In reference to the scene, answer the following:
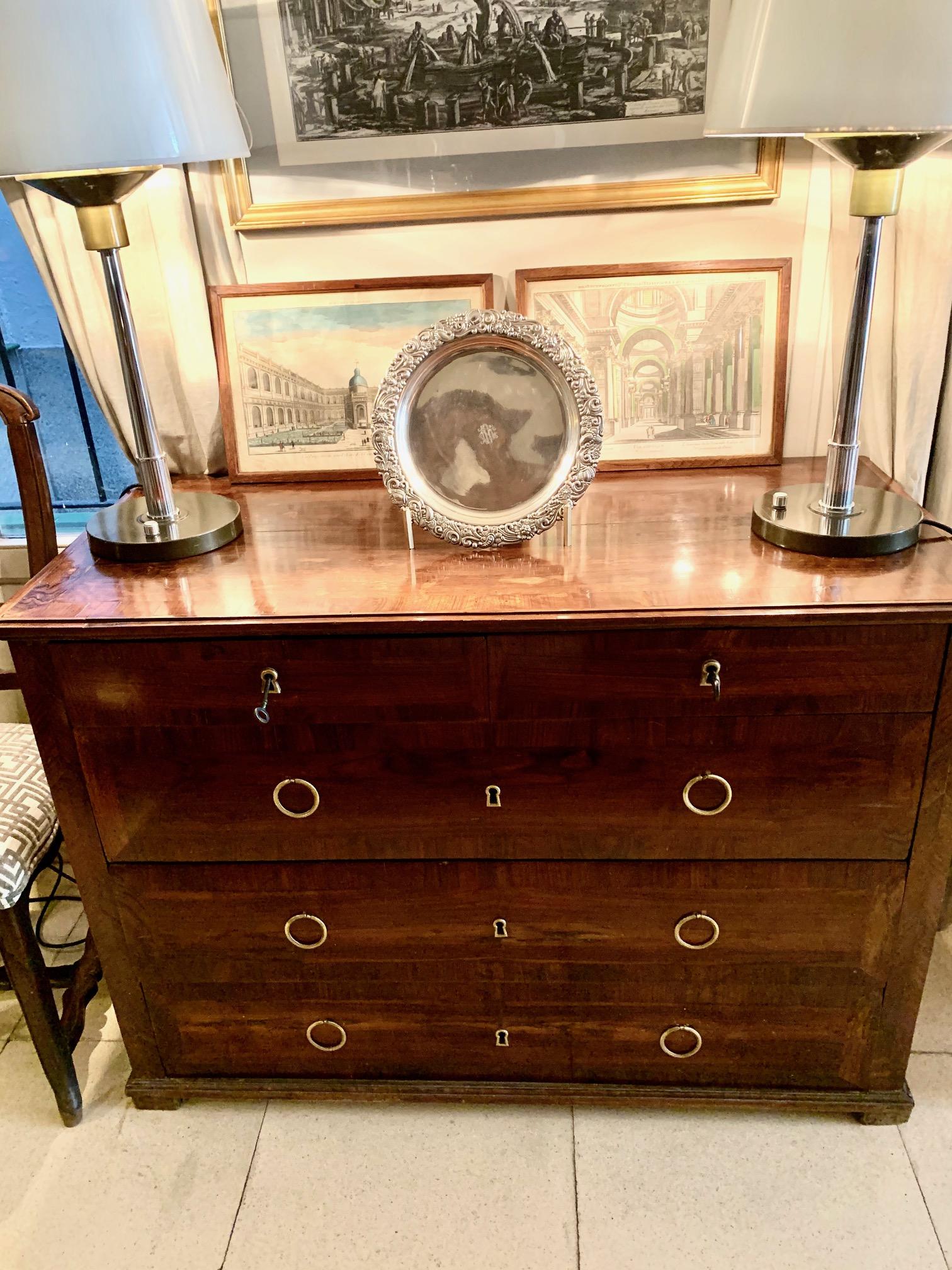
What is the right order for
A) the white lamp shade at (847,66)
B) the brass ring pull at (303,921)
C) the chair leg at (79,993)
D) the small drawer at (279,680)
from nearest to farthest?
the white lamp shade at (847,66) < the small drawer at (279,680) < the brass ring pull at (303,921) < the chair leg at (79,993)

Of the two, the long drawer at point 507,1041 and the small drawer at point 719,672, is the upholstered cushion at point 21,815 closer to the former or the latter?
the long drawer at point 507,1041

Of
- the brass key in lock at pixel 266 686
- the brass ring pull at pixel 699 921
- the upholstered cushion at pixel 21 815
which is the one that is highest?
the brass key in lock at pixel 266 686

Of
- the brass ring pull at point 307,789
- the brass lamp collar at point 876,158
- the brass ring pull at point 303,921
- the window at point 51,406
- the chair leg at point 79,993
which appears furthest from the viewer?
the window at point 51,406

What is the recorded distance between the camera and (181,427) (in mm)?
1554

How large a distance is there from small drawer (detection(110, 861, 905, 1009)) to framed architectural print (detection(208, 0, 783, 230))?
39.0 inches

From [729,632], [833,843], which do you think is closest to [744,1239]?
[833,843]

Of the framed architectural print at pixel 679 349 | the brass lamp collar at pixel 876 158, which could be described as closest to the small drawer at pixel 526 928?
the framed architectural print at pixel 679 349

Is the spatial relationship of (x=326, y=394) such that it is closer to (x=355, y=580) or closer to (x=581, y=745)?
(x=355, y=580)

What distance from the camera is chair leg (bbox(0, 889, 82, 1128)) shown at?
137 centimetres

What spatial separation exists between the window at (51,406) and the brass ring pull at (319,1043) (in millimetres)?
1037

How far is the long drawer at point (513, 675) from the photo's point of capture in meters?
1.12

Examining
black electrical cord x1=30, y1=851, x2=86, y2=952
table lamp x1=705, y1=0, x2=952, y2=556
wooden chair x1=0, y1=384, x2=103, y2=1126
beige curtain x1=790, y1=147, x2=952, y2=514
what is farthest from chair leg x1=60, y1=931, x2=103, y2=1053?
beige curtain x1=790, y1=147, x2=952, y2=514

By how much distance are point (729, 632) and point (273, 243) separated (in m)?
0.95

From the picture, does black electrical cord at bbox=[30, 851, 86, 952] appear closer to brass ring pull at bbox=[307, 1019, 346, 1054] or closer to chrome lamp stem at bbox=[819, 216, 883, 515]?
brass ring pull at bbox=[307, 1019, 346, 1054]
